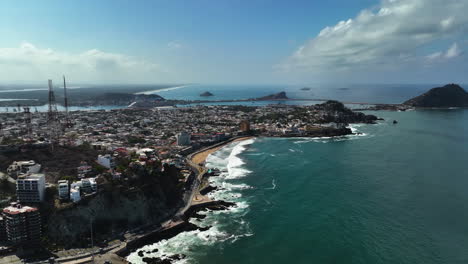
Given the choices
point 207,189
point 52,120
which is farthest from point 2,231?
point 52,120

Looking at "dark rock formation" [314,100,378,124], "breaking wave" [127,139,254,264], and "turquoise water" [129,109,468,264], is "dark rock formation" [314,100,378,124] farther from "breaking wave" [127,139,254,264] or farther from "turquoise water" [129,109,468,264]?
"breaking wave" [127,139,254,264]

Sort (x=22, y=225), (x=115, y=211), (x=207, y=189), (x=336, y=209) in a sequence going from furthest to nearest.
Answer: (x=207, y=189) < (x=336, y=209) < (x=115, y=211) < (x=22, y=225)

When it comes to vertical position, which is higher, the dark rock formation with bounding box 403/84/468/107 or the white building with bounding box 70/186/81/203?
the dark rock formation with bounding box 403/84/468/107

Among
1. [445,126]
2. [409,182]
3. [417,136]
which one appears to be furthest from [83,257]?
[445,126]

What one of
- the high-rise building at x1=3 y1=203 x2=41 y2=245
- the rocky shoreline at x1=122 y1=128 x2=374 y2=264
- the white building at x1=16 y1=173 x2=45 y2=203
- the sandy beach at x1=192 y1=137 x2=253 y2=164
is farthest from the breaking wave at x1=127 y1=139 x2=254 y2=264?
the white building at x1=16 y1=173 x2=45 y2=203

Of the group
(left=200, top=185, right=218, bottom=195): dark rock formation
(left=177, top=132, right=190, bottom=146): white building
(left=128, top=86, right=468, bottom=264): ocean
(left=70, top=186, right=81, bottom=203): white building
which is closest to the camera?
(left=128, top=86, right=468, bottom=264): ocean

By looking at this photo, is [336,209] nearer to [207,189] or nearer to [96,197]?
[207,189]

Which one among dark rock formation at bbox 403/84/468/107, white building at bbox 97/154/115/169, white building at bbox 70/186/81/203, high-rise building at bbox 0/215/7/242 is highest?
dark rock formation at bbox 403/84/468/107
